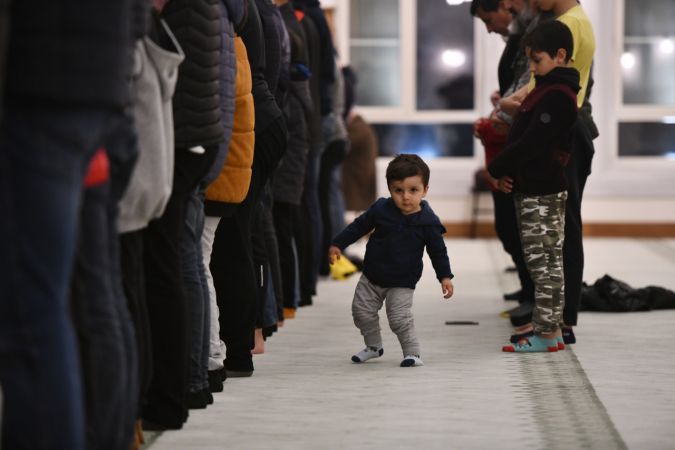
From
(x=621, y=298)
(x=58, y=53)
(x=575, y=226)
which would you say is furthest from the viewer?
(x=621, y=298)

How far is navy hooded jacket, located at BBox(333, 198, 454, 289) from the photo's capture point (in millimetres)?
5316

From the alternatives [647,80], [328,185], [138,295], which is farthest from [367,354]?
[647,80]

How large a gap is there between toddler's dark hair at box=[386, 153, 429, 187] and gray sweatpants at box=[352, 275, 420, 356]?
0.41 m

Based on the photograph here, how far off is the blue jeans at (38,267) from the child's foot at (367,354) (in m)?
2.95

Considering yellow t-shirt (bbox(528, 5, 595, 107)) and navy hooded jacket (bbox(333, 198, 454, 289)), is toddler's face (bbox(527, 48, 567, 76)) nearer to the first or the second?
yellow t-shirt (bbox(528, 5, 595, 107))

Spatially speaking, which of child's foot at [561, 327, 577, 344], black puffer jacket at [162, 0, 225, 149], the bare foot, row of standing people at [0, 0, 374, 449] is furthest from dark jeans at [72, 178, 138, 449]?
child's foot at [561, 327, 577, 344]

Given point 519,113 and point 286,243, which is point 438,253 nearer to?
point 519,113

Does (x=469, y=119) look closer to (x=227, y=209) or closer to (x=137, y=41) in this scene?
(x=227, y=209)

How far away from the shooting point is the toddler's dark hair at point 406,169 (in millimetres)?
5289

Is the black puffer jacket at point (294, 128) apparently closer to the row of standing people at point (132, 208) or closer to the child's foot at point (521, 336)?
the row of standing people at point (132, 208)

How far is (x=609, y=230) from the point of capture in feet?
43.3

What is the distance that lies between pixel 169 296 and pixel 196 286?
262 mm

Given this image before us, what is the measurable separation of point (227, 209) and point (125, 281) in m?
1.10

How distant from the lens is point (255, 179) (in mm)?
5031
